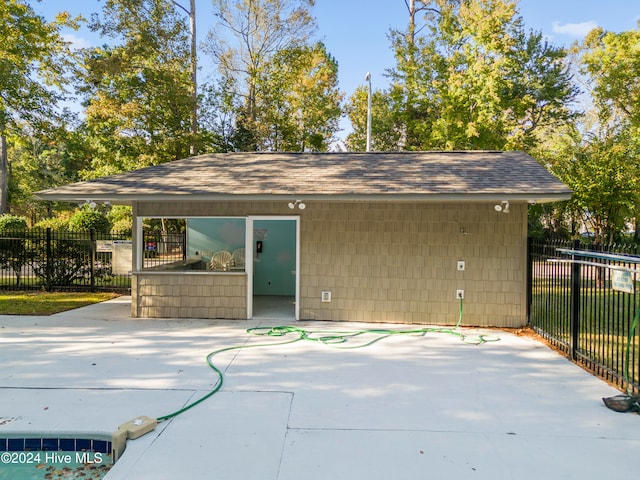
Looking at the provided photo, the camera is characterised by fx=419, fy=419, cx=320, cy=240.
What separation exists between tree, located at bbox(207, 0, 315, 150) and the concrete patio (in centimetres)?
1708

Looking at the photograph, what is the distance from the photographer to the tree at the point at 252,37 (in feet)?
70.0

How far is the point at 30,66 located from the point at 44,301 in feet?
29.4

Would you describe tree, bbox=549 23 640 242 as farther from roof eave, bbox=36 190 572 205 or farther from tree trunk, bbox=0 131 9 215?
tree trunk, bbox=0 131 9 215

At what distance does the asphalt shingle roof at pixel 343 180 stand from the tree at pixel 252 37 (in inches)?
510

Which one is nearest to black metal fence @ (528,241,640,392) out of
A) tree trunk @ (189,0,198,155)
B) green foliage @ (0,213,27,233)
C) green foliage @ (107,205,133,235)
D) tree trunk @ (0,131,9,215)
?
tree trunk @ (189,0,198,155)

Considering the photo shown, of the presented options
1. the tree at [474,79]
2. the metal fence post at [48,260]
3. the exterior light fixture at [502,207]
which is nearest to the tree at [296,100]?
the tree at [474,79]

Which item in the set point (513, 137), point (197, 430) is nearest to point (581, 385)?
point (197, 430)

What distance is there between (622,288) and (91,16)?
21.3 meters

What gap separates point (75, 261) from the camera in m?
11.1

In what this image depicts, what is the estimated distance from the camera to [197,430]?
335cm

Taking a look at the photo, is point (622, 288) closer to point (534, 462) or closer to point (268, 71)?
point (534, 462)

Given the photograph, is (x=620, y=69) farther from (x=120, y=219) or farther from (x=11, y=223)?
(x=11, y=223)

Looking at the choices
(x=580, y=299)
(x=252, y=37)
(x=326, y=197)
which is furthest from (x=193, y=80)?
(x=580, y=299)

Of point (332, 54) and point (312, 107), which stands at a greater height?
point (332, 54)
